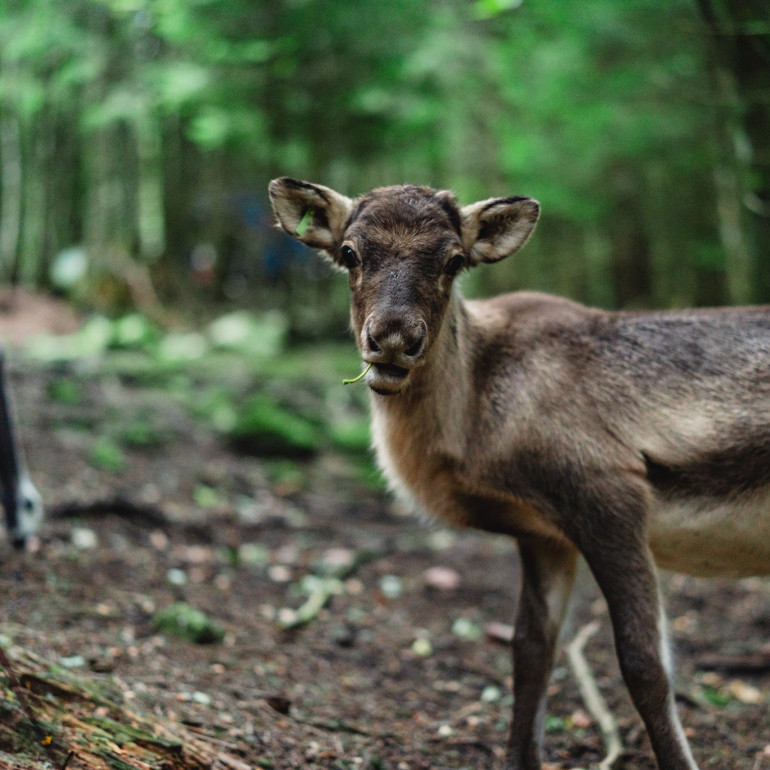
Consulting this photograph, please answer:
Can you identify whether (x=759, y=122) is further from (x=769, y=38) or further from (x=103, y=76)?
(x=103, y=76)

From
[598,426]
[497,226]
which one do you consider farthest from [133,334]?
[598,426]

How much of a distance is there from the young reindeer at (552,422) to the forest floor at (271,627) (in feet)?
3.13

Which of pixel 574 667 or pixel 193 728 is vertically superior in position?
pixel 193 728

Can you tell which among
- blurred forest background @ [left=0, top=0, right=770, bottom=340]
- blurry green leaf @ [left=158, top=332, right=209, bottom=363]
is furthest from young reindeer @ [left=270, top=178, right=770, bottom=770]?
blurry green leaf @ [left=158, top=332, right=209, bottom=363]

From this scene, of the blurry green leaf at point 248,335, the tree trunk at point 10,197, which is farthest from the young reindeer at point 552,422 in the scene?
the tree trunk at point 10,197

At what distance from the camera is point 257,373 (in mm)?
11680

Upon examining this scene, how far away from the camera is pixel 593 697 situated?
4684mm

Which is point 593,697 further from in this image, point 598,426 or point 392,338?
point 392,338

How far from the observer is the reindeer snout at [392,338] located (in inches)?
127

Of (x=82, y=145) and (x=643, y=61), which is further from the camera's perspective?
(x=82, y=145)

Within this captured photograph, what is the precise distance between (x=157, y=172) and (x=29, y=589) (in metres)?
13.2

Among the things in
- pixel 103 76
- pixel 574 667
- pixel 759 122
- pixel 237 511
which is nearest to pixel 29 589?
pixel 237 511

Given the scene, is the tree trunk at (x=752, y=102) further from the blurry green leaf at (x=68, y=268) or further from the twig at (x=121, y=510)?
the blurry green leaf at (x=68, y=268)

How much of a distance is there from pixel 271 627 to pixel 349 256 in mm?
2967
